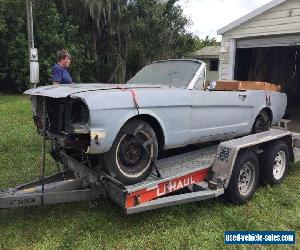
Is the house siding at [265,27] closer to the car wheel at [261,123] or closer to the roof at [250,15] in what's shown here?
the roof at [250,15]

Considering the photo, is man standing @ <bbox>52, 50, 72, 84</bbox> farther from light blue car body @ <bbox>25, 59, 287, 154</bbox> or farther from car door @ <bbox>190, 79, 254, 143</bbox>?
car door @ <bbox>190, 79, 254, 143</bbox>

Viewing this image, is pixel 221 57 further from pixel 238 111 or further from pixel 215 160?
pixel 215 160

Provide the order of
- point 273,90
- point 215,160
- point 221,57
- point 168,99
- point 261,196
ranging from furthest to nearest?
point 221,57
point 273,90
point 261,196
point 215,160
point 168,99

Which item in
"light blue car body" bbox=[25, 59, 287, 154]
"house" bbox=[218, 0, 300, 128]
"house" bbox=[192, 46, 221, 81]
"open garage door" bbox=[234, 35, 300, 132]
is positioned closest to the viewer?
"light blue car body" bbox=[25, 59, 287, 154]

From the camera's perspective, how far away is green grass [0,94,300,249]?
4.18 m

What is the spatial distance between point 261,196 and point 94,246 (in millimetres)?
2700

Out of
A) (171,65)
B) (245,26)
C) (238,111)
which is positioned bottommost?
(238,111)

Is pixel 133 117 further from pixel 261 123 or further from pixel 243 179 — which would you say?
pixel 261 123

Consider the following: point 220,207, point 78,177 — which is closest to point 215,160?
point 220,207

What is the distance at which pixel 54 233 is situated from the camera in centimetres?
436

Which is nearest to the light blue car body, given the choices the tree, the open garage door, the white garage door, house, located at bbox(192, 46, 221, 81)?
the white garage door

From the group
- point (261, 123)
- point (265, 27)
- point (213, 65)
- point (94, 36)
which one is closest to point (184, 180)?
point (261, 123)

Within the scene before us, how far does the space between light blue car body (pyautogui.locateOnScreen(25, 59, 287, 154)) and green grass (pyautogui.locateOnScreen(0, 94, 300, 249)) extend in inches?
37.8

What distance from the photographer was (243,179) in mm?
5375
